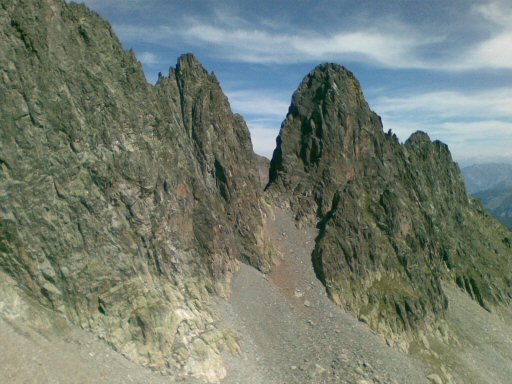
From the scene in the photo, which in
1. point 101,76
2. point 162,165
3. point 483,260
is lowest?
point 483,260

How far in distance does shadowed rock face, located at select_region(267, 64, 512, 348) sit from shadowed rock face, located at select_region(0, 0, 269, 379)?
65.1 feet

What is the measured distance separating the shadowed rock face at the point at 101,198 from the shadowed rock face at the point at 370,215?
65.1 ft

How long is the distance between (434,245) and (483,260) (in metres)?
21.5

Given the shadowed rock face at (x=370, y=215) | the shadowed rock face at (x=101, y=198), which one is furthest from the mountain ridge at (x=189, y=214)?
the shadowed rock face at (x=370, y=215)

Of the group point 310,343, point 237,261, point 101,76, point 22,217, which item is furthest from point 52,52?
point 310,343

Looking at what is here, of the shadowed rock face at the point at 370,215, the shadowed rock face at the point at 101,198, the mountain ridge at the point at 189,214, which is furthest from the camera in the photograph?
the shadowed rock face at the point at 370,215

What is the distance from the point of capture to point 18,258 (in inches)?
1336

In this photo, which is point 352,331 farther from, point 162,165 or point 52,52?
point 52,52

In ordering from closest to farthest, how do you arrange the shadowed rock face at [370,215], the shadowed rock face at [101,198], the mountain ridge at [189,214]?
the shadowed rock face at [101,198], the mountain ridge at [189,214], the shadowed rock face at [370,215]

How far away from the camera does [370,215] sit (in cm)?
6575

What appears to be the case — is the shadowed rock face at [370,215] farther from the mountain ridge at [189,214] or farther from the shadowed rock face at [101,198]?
the shadowed rock face at [101,198]

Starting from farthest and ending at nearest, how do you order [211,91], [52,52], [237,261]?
[211,91]
[237,261]
[52,52]

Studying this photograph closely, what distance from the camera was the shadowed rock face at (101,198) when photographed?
35281 millimetres

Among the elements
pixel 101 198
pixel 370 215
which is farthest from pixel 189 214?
pixel 370 215
